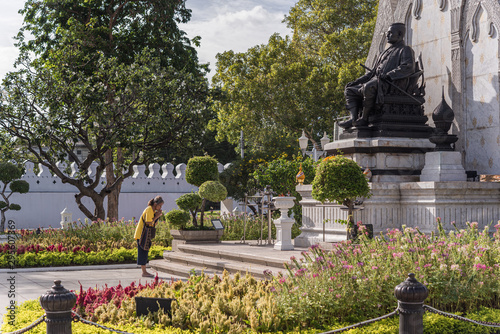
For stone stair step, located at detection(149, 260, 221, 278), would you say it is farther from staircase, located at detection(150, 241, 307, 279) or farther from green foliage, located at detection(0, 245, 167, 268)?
green foliage, located at detection(0, 245, 167, 268)

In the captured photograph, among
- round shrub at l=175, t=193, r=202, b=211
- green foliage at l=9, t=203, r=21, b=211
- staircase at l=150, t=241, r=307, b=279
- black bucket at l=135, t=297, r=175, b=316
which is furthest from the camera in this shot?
green foliage at l=9, t=203, r=21, b=211

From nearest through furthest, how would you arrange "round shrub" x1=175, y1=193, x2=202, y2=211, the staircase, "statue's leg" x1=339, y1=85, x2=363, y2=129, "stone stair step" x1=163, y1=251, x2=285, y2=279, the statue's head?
"stone stair step" x1=163, y1=251, x2=285, y2=279 → the staircase → "statue's leg" x1=339, y1=85, x2=363, y2=129 → the statue's head → "round shrub" x1=175, y1=193, x2=202, y2=211

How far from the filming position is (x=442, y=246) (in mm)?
7984

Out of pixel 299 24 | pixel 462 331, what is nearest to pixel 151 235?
pixel 462 331

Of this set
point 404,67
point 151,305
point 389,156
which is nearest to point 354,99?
point 404,67

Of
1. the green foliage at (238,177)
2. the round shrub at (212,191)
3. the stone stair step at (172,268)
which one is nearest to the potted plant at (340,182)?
the stone stair step at (172,268)

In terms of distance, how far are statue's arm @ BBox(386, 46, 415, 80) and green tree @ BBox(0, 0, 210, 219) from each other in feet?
29.7

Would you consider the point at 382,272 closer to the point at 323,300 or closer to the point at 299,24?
the point at 323,300

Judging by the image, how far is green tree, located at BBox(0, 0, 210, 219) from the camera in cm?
1995

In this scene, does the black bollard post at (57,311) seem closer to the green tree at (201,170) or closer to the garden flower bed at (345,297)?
the garden flower bed at (345,297)

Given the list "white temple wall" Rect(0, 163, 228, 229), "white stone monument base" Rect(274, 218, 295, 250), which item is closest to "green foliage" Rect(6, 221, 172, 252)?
"white stone monument base" Rect(274, 218, 295, 250)

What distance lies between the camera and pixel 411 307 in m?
5.91

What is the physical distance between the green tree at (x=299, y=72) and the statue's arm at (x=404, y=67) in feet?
62.8

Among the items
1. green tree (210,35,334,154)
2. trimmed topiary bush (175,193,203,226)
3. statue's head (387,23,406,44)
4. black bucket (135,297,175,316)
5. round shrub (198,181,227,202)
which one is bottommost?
black bucket (135,297,175,316)
